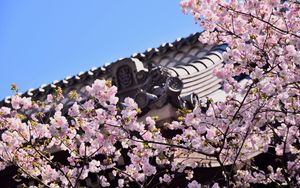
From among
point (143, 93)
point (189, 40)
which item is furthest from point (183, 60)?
point (143, 93)

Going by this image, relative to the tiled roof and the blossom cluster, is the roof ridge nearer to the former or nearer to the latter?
the tiled roof

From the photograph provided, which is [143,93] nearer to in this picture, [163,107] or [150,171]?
[163,107]

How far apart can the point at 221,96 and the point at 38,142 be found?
3.16m

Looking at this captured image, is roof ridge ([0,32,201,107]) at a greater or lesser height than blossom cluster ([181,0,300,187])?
greater

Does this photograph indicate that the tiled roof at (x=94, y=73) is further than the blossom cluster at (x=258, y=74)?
Yes

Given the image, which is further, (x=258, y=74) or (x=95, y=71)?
(x=95, y=71)

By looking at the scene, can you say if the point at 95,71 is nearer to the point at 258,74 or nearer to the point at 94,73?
the point at 94,73

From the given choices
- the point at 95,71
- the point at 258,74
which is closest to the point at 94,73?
the point at 95,71

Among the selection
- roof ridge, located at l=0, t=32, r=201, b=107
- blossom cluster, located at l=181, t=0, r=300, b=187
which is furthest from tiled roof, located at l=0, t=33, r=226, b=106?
blossom cluster, located at l=181, t=0, r=300, b=187

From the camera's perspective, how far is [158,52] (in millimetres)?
11148

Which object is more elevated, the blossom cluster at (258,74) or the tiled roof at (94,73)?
the tiled roof at (94,73)

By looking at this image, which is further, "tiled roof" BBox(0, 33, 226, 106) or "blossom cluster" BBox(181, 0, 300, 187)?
"tiled roof" BBox(0, 33, 226, 106)

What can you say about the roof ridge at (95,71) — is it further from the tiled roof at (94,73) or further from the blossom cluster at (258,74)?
the blossom cluster at (258,74)

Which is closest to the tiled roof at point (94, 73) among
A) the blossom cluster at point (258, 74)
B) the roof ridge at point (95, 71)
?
the roof ridge at point (95, 71)
